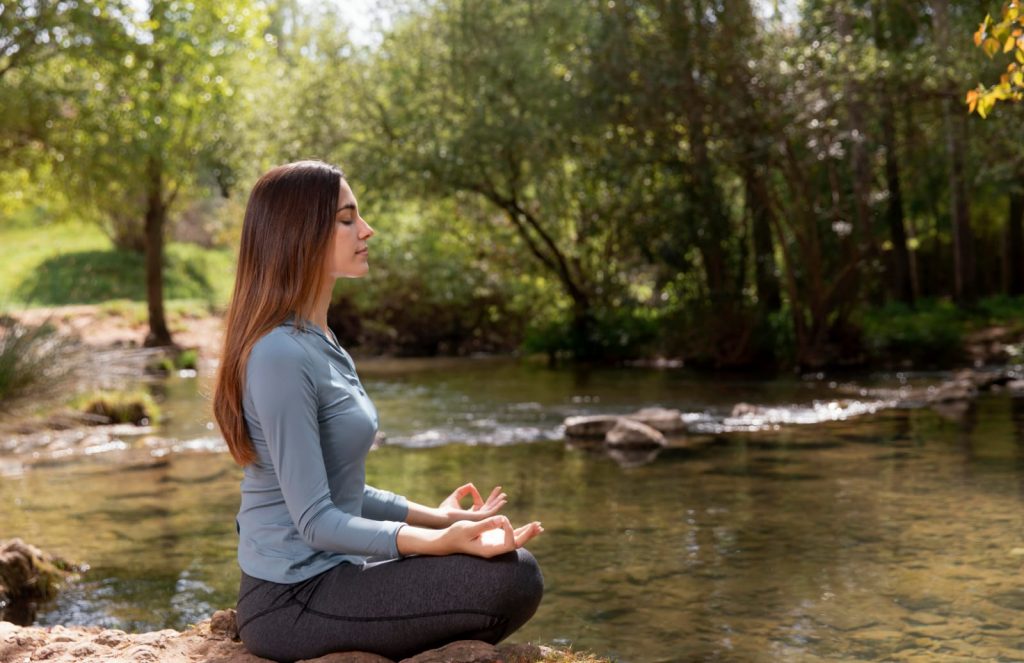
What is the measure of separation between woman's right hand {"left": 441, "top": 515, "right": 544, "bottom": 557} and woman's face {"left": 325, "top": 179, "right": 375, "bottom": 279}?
34.1 inches

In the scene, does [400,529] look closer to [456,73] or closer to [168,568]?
[168,568]

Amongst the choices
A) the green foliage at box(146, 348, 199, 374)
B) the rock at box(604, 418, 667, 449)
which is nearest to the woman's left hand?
the rock at box(604, 418, 667, 449)

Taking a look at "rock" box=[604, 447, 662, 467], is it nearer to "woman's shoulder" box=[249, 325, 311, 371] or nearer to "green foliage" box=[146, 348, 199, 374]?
"woman's shoulder" box=[249, 325, 311, 371]

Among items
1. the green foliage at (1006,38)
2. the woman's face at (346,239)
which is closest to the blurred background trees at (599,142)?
the green foliage at (1006,38)

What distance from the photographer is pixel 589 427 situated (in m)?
14.7

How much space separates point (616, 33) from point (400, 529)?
19.5 meters

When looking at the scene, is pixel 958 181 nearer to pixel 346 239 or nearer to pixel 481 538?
pixel 346 239

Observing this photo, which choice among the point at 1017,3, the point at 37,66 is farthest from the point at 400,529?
the point at 37,66

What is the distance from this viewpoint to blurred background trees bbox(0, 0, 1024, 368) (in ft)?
69.4

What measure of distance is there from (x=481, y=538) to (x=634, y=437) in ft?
33.7

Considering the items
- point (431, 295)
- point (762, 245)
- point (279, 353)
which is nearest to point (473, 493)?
point (279, 353)

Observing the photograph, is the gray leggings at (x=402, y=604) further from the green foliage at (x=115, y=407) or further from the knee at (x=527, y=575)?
the green foliage at (x=115, y=407)

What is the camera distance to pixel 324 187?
371 cm

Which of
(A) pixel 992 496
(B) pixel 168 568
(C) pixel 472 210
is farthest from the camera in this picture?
(C) pixel 472 210
